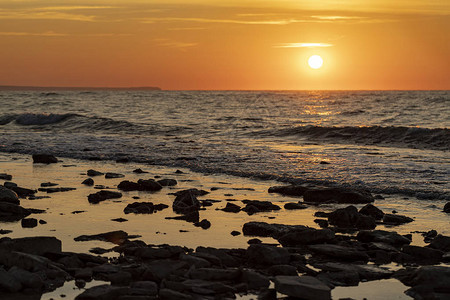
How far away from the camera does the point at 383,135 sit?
33031mm

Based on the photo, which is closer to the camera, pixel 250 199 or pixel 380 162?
pixel 250 199

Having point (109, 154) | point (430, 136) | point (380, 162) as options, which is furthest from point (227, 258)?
point (430, 136)

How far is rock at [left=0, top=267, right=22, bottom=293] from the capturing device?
673cm

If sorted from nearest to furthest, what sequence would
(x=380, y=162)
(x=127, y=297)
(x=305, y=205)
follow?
(x=127, y=297)
(x=305, y=205)
(x=380, y=162)

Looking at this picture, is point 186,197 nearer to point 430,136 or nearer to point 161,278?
point 161,278

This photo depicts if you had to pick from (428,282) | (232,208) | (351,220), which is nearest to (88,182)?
(232,208)

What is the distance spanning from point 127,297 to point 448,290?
3632 millimetres

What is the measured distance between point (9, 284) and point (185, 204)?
537cm

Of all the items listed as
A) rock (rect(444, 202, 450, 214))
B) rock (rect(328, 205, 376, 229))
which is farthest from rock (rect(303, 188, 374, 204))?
rock (rect(328, 205, 376, 229))

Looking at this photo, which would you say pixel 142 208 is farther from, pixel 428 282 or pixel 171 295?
pixel 428 282

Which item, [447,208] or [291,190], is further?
[291,190]

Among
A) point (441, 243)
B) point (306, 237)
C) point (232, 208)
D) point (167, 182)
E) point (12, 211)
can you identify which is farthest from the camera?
point (167, 182)

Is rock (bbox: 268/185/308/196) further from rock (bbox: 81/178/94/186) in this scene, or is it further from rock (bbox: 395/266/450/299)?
rock (bbox: 395/266/450/299)

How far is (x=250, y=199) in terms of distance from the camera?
43.4 ft
